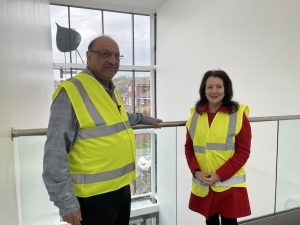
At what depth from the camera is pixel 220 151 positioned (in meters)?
1.53

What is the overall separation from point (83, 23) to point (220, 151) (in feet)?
24.3

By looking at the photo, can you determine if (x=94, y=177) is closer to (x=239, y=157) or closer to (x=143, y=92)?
(x=239, y=157)

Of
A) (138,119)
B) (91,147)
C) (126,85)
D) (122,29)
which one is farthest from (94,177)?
(122,29)

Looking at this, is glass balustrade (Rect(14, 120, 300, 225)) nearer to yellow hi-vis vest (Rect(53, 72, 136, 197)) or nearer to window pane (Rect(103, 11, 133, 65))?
yellow hi-vis vest (Rect(53, 72, 136, 197))

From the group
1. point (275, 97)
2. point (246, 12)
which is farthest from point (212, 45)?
point (275, 97)

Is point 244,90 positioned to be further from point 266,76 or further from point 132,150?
point 132,150

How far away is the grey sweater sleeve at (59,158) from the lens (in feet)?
3.39

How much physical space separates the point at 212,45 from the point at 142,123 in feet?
13.1

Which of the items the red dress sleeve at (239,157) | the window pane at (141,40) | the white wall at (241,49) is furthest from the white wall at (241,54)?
the red dress sleeve at (239,157)

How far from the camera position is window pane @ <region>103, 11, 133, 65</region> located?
8.05m

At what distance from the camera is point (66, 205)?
1.05 metres

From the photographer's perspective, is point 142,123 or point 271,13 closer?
point 142,123

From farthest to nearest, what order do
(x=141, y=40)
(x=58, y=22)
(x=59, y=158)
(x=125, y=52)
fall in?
1. (x=141, y=40)
2. (x=125, y=52)
3. (x=58, y=22)
4. (x=59, y=158)

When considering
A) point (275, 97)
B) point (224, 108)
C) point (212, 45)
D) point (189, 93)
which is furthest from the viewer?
point (189, 93)
